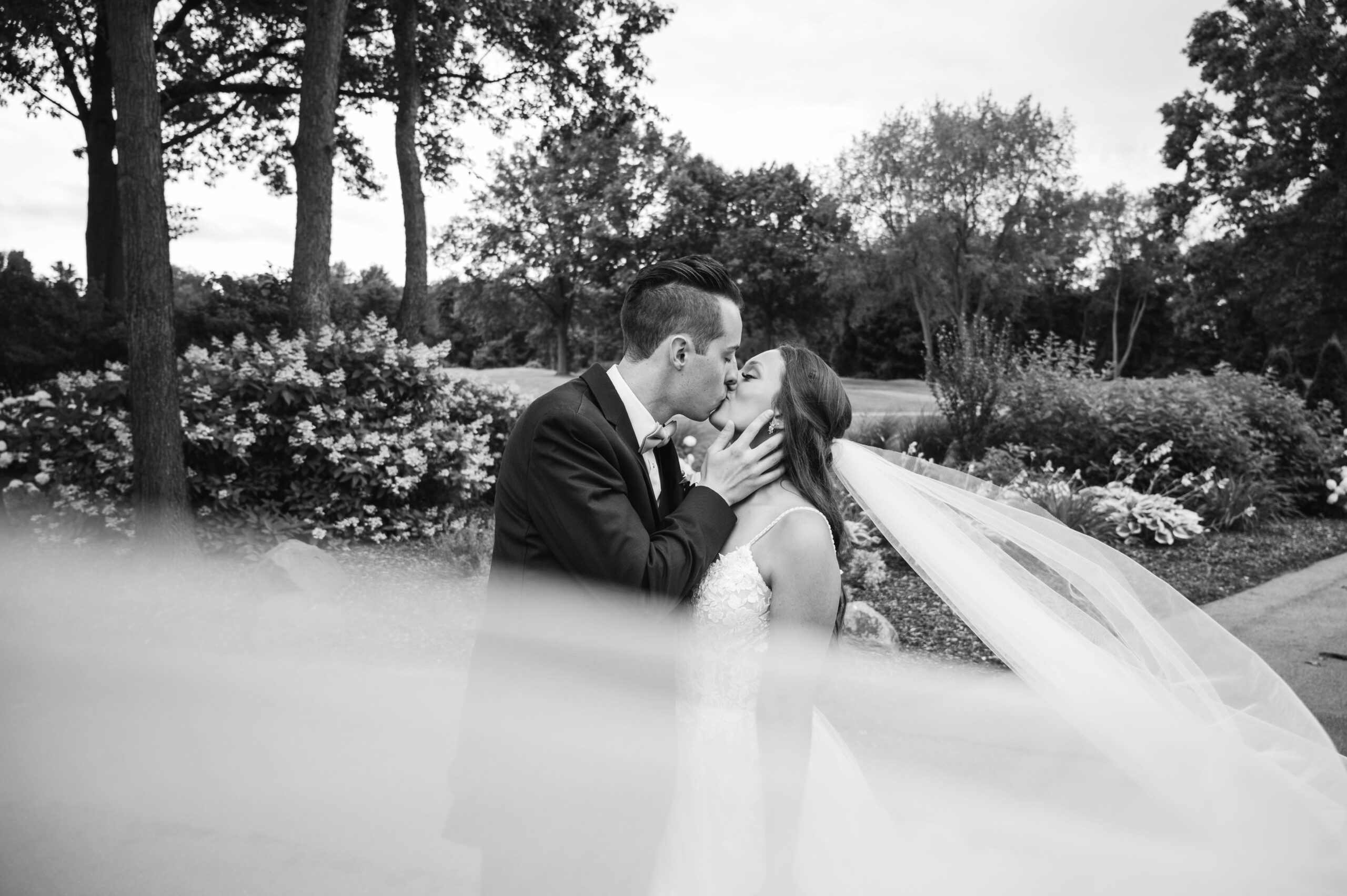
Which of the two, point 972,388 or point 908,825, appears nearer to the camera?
point 908,825

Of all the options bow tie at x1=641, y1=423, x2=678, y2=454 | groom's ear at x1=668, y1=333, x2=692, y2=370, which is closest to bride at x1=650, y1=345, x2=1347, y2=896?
bow tie at x1=641, y1=423, x2=678, y2=454

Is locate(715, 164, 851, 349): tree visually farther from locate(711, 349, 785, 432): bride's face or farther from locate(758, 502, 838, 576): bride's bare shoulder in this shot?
locate(758, 502, 838, 576): bride's bare shoulder

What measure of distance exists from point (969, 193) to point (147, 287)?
36.5 metres

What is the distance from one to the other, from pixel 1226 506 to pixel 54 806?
1096 cm

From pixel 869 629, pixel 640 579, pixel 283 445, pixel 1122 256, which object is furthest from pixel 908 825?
pixel 1122 256

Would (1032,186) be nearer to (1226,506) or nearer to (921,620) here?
(1226,506)

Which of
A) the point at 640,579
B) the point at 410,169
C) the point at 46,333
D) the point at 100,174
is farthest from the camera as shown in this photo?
the point at 100,174

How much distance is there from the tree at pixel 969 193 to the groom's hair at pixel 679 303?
3628 cm

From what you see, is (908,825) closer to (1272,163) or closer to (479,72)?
(479,72)

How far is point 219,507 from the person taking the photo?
7742 millimetres

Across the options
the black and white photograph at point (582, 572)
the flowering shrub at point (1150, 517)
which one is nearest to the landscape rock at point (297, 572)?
the black and white photograph at point (582, 572)

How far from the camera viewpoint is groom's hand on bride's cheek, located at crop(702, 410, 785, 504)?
2.45m

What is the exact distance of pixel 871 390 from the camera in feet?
116

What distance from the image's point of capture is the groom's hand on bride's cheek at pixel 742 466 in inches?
96.3
